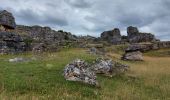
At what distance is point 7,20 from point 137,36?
181 feet

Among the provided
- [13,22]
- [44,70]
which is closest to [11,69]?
[44,70]

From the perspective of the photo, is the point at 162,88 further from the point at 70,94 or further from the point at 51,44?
the point at 51,44

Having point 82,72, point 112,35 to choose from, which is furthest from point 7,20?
point 112,35

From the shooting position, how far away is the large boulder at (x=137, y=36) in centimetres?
11006

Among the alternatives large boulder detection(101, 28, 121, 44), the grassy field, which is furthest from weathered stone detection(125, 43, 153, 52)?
the grassy field

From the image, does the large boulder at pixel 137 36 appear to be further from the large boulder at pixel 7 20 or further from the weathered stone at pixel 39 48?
the weathered stone at pixel 39 48

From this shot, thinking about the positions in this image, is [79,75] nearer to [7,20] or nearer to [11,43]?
[11,43]

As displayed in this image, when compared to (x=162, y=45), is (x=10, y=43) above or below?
above

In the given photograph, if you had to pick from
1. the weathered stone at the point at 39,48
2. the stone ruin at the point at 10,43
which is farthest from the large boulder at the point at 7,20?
the weathered stone at the point at 39,48

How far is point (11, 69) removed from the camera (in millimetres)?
30250

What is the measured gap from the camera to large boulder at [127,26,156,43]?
361 feet

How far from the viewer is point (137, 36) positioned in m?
114

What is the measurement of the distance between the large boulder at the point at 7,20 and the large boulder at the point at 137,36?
51.6 meters

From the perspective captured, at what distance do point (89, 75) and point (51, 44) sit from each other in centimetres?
3615
